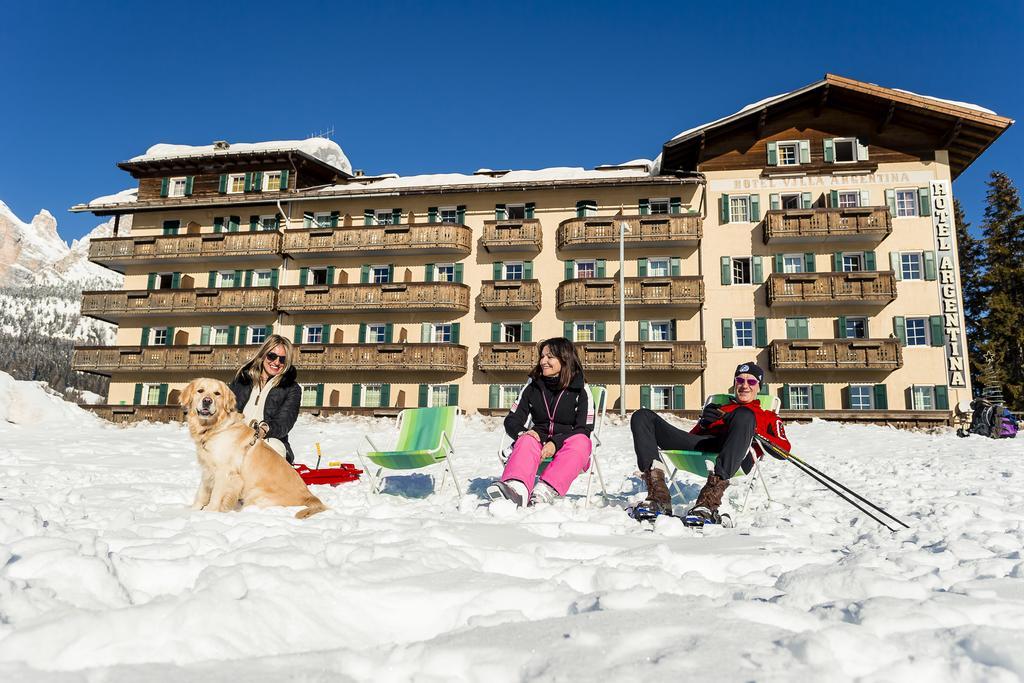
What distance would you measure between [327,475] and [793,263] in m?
22.5

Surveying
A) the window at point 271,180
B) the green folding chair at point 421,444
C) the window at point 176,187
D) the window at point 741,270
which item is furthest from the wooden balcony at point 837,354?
the window at point 176,187

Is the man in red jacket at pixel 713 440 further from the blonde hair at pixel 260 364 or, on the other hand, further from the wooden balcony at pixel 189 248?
the wooden balcony at pixel 189 248

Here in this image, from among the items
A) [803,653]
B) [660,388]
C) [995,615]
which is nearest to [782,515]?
[995,615]

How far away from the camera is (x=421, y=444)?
23.0 ft

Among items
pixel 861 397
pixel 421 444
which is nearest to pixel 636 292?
pixel 861 397

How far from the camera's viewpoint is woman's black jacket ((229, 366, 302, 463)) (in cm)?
577

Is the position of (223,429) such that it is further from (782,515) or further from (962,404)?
(962,404)

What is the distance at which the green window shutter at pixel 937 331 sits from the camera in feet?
76.1

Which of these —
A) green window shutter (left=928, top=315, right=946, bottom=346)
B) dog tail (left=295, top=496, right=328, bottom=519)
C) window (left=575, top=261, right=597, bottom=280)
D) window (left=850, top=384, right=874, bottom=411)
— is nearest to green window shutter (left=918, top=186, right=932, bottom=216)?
green window shutter (left=928, top=315, right=946, bottom=346)

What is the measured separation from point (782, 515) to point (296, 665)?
3817 millimetres

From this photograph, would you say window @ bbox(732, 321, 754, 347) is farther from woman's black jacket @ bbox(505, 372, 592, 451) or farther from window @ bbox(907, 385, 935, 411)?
woman's black jacket @ bbox(505, 372, 592, 451)

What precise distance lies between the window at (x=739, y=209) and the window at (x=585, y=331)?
6855mm

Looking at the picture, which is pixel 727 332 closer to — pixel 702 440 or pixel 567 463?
pixel 702 440

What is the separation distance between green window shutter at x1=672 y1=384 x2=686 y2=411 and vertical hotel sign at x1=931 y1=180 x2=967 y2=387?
9246 mm
